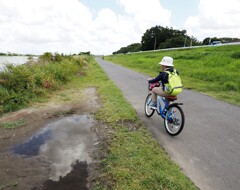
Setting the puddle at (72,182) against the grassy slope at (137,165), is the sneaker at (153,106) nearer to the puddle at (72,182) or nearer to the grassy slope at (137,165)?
the grassy slope at (137,165)

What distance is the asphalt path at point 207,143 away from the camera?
3770mm

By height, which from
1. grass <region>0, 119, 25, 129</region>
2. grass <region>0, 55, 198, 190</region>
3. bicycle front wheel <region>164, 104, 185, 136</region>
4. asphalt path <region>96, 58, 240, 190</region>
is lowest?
grass <region>0, 119, 25, 129</region>

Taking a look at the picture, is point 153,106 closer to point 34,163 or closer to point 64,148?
point 64,148

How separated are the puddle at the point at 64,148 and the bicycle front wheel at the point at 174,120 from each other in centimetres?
181

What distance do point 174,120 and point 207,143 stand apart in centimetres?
87

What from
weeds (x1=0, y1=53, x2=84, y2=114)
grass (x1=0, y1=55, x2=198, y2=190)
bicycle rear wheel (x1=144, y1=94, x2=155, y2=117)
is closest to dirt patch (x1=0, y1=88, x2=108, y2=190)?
grass (x1=0, y1=55, x2=198, y2=190)

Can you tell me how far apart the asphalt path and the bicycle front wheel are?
15cm

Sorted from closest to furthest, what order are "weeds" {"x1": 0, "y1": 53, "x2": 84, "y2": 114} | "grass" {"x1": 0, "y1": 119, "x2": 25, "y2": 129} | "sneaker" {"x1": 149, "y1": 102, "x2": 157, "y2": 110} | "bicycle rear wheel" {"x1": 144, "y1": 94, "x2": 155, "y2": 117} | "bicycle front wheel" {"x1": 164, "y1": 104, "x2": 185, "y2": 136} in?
"bicycle front wheel" {"x1": 164, "y1": 104, "x2": 185, "y2": 136}, "grass" {"x1": 0, "y1": 119, "x2": 25, "y2": 129}, "sneaker" {"x1": 149, "y1": 102, "x2": 157, "y2": 110}, "bicycle rear wheel" {"x1": 144, "y1": 94, "x2": 155, "y2": 117}, "weeds" {"x1": 0, "y1": 53, "x2": 84, "y2": 114}

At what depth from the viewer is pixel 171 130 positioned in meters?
5.58

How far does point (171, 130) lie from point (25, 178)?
335 centimetres

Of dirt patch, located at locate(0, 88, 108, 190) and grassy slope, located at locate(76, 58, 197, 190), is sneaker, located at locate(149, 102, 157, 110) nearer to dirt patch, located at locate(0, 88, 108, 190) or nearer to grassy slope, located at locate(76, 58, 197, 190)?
grassy slope, located at locate(76, 58, 197, 190)

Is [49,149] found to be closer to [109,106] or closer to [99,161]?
[99,161]

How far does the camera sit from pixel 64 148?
4.89 metres

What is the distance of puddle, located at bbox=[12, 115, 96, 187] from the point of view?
378 cm
